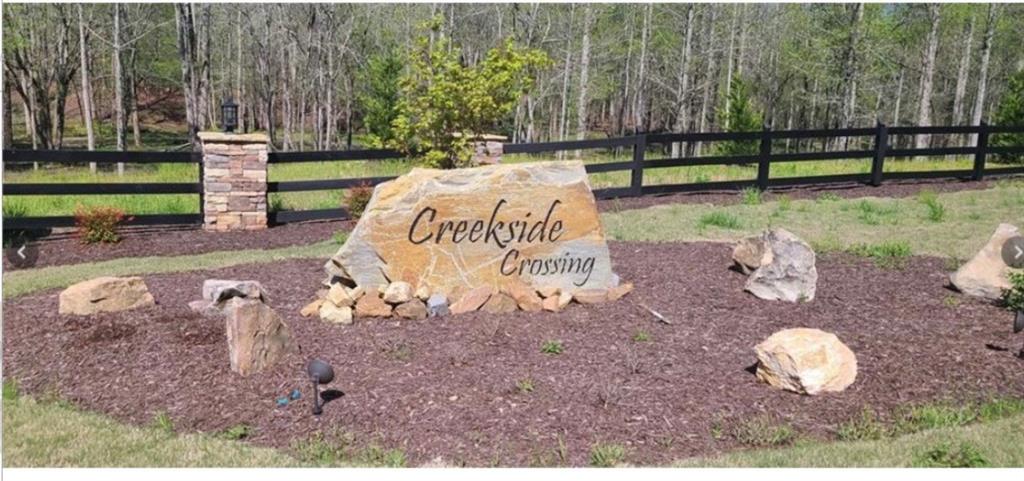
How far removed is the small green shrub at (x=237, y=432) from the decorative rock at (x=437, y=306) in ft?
6.67

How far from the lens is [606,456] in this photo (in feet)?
13.1

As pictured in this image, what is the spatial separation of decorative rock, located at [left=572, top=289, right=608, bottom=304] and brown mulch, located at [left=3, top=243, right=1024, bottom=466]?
16 centimetres

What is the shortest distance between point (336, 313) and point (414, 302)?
0.59 meters

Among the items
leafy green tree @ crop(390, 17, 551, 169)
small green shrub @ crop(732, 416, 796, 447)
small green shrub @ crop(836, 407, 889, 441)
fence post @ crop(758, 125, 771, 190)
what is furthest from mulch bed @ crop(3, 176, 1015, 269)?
small green shrub @ crop(836, 407, 889, 441)

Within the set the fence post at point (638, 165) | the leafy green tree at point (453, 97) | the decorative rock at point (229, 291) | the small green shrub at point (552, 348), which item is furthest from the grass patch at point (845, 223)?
the decorative rock at point (229, 291)

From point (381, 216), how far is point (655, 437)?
9.70ft

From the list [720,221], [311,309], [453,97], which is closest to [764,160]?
[720,221]

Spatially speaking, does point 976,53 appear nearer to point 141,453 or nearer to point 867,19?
point 867,19

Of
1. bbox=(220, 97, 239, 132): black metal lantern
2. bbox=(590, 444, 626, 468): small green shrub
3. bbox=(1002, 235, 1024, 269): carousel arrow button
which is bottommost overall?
bbox=(590, 444, 626, 468): small green shrub

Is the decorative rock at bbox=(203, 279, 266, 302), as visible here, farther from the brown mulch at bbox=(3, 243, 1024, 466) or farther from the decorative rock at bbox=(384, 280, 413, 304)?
the decorative rock at bbox=(384, 280, 413, 304)

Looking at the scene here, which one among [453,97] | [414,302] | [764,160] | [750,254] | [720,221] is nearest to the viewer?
[414,302]

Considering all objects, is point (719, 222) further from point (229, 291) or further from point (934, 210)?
point (229, 291)

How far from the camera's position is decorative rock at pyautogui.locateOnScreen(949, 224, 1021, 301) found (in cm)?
688

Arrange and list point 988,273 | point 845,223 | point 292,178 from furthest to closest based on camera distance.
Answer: point 292,178, point 845,223, point 988,273
